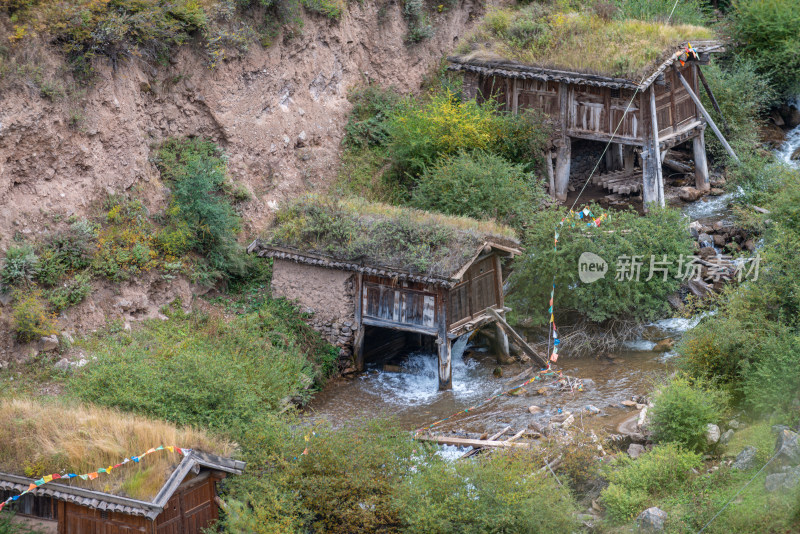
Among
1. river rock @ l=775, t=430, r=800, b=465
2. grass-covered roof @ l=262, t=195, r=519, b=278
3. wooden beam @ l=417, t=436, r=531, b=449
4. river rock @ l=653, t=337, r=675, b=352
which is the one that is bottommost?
wooden beam @ l=417, t=436, r=531, b=449

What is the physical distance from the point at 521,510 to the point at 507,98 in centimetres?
1553

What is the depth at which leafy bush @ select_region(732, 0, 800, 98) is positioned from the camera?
1068 inches

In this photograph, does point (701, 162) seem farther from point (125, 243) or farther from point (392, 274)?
point (125, 243)

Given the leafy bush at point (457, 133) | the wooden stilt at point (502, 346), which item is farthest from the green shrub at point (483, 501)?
the leafy bush at point (457, 133)

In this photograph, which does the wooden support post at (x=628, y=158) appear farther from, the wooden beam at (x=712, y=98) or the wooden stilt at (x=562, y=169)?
the wooden beam at (x=712, y=98)

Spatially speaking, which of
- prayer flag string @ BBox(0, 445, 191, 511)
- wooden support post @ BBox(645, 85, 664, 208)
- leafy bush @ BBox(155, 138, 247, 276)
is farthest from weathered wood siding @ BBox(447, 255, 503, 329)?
prayer flag string @ BBox(0, 445, 191, 511)

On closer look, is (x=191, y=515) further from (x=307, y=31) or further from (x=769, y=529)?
(x=307, y=31)

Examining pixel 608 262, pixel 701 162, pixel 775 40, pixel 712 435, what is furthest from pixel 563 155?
pixel 712 435

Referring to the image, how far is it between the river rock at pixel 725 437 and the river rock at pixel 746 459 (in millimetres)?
922

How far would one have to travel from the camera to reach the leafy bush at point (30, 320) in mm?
16016

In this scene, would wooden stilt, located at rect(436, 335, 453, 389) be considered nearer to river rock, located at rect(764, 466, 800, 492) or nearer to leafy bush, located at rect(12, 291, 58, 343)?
river rock, located at rect(764, 466, 800, 492)

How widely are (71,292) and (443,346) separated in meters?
7.91

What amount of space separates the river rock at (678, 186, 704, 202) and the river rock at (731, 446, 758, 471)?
12.8 metres

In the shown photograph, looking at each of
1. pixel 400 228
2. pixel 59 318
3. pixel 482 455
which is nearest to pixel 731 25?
pixel 400 228
